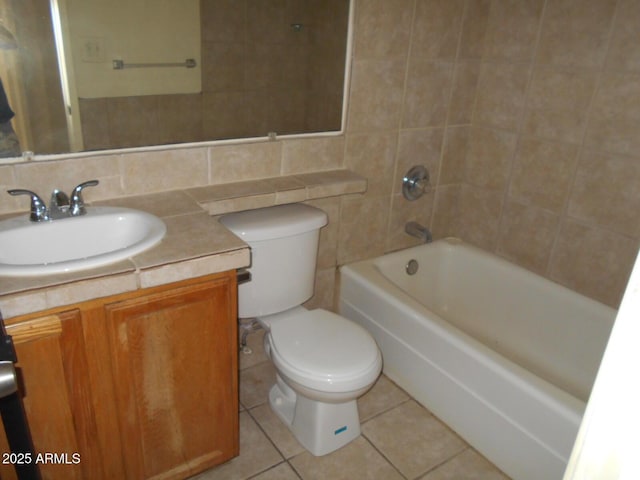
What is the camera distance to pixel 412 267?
2.43 meters

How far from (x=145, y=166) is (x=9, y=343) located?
1.19m

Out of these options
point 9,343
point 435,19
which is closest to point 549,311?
point 435,19

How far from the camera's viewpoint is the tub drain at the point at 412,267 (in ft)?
7.92

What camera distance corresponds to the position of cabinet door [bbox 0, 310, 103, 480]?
1.19 meters

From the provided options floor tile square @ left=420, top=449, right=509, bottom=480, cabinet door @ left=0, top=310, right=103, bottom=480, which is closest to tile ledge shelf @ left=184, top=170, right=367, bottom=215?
cabinet door @ left=0, top=310, right=103, bottom=480

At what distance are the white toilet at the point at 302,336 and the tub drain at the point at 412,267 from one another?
1.98ft

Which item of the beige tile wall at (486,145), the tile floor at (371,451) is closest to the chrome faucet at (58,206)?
the beige tile wall at (486,145)

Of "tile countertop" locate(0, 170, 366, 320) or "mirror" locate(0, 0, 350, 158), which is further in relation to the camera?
"mirror" locate(0, 0, 350, 158)

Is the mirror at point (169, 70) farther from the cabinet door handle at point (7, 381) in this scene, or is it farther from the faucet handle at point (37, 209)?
the cabinet door handle at point (7, 381)

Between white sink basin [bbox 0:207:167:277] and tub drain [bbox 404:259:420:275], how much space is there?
128cm

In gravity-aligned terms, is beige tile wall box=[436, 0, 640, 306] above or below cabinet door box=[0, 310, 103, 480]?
above

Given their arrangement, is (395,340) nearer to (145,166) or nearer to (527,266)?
(527,266)

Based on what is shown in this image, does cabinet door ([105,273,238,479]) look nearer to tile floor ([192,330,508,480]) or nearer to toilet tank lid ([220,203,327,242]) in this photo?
tile floor ([192,330,508,480])

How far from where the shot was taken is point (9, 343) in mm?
591
